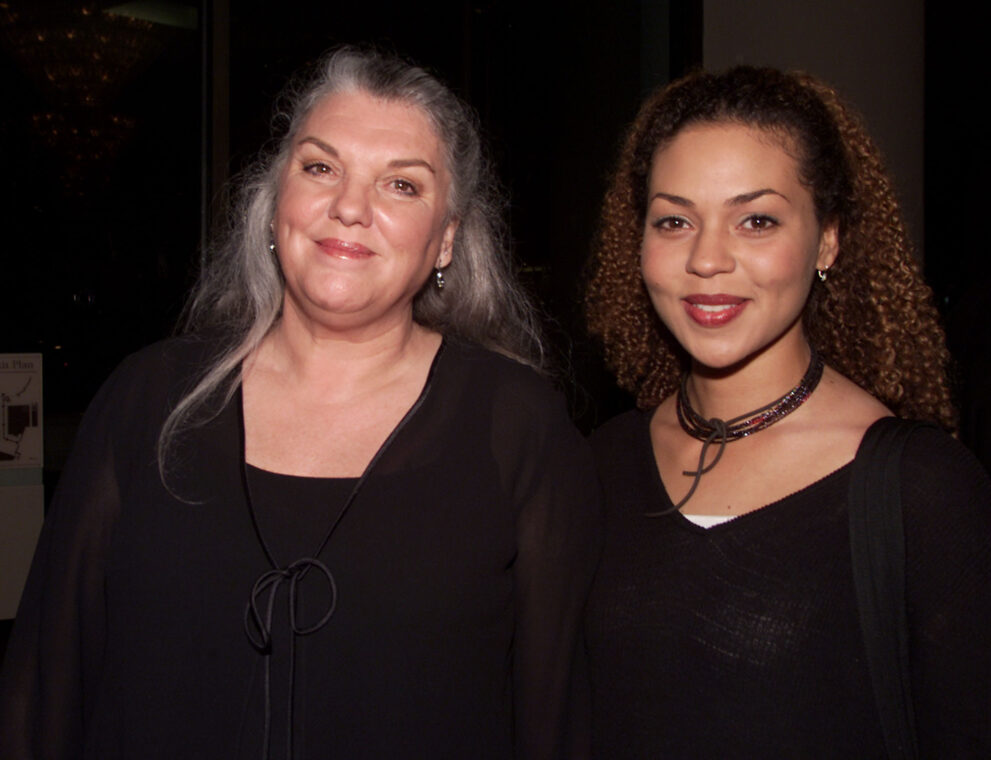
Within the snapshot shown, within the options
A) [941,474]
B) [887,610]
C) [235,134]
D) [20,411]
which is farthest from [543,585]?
[235,134]

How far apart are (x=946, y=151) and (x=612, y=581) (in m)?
2.86

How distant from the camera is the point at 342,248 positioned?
1.59m

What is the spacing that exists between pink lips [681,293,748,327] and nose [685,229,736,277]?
1.7 inches

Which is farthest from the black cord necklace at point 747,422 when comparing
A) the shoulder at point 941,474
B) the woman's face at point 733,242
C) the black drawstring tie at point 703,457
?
the shoulder at point 941,474

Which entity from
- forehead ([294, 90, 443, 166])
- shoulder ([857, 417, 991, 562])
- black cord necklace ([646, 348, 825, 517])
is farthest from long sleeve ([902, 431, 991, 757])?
forehead ([294, 90, 443, 166])

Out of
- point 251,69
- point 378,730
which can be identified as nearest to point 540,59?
point 251,69

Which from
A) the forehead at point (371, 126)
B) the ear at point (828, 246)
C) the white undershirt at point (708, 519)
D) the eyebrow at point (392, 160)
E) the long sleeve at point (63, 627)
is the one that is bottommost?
the long sleeve at point (63, 627)

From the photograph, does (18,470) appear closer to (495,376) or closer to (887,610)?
(495,376)

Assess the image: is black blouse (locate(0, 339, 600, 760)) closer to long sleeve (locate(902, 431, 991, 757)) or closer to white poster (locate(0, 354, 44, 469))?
long sleeve (locate(902, 431, 991, 757))

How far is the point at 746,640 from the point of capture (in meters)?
1.46

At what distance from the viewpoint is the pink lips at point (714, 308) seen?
158 centimetres

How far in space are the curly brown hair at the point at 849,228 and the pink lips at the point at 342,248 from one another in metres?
0.58

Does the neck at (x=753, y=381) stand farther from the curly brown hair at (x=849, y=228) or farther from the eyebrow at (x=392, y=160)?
the eyebrow at (x=392, y=160)

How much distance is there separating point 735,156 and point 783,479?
0.54m
